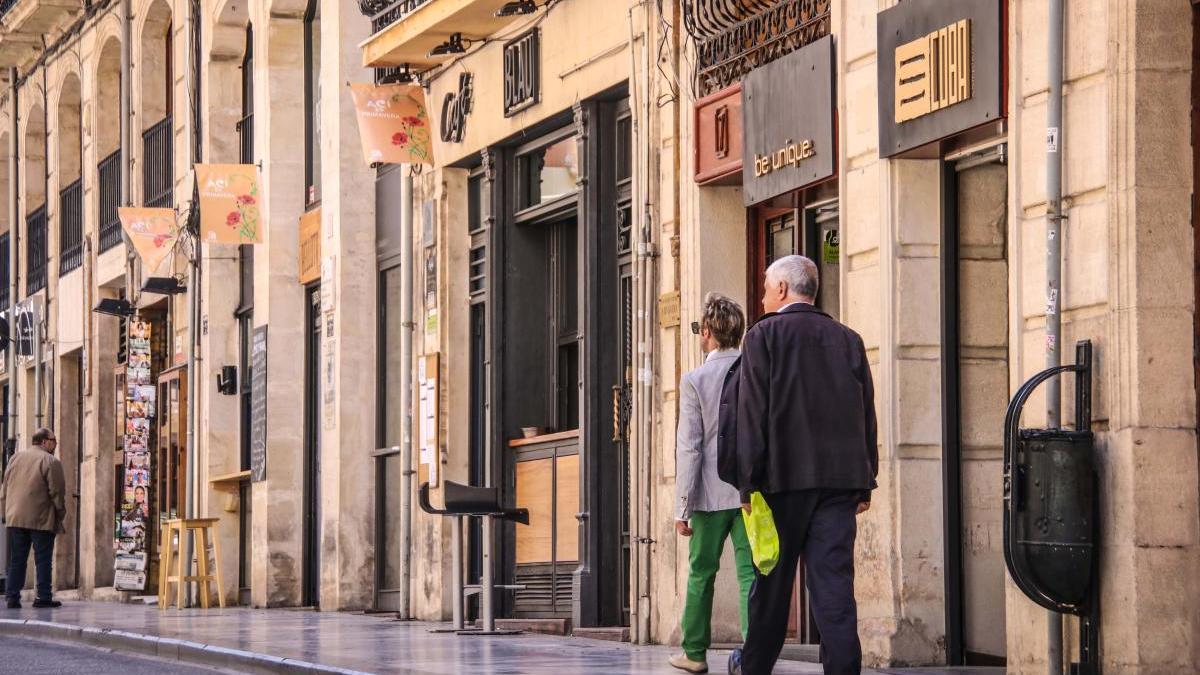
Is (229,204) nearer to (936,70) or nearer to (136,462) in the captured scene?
(136,462)

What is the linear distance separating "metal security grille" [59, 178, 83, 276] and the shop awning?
1387cm

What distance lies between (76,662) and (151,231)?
34.5ft

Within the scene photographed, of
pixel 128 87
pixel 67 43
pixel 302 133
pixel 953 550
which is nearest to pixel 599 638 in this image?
pixel 953 550

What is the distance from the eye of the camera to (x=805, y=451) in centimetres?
904

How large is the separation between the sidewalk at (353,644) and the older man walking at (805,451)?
2.19 m

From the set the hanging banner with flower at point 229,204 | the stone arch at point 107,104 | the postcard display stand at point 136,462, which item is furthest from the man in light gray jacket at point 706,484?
the stone arch at point 107,104

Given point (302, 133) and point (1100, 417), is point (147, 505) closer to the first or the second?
point (302, 133)

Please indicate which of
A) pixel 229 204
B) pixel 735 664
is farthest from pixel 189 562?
pixel 735 664

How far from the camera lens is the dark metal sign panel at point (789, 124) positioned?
12578mm

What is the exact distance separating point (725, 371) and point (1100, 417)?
6.20ft

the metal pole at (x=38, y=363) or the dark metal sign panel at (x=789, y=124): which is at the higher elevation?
the dark metal sign panel at (x=789, y=124)

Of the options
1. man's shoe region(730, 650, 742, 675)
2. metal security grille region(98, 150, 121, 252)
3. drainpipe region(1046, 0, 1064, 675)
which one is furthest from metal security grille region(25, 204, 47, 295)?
drainpipe region(1046, 0, 1064, 675)

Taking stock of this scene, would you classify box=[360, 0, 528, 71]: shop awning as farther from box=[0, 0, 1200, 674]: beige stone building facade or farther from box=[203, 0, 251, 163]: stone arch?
box=[203, 0, 251, 163]: stone arch

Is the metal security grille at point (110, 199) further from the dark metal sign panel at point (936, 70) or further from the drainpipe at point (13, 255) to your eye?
the dark metal sign panel at point (936, 70)
